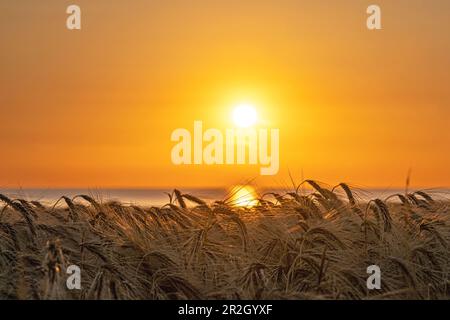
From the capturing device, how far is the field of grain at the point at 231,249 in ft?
14.9

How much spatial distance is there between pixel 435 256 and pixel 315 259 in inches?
44.1

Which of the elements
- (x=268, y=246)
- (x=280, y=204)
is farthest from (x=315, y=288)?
(x=280, y=204)

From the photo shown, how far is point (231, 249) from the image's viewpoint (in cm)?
533

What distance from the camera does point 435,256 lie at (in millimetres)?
5324

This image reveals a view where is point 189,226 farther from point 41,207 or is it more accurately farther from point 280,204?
point 41,207

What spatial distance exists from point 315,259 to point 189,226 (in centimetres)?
135

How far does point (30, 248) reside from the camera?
5.60 metres

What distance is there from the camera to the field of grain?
4539 millimetres
